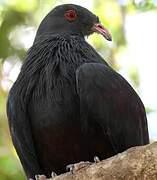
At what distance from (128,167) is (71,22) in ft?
9.99

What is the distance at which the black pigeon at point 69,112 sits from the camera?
19.5 feet

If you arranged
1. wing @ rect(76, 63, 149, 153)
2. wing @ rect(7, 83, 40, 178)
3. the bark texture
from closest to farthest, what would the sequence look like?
the bark texture
wing @ rect(76, 63, 149, 153)
wing @ rect(7, 83, 40, 178)

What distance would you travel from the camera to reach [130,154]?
475 centimetres

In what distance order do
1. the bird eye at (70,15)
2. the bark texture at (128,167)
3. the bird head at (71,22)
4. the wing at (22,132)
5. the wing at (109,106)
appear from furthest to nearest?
the bird eye at (70,15)
the bird head at (71,22)
the wing at (22,132)
the wing at (109,106)
the bark texture at (128,167)

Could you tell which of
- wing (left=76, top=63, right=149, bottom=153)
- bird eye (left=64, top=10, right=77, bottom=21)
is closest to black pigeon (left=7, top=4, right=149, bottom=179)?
wing (left=76, top=63, right=149, bottom=153)

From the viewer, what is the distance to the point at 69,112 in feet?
19.8

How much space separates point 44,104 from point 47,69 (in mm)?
429

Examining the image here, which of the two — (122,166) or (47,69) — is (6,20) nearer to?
(47,69)

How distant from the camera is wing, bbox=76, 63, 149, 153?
5902 mm

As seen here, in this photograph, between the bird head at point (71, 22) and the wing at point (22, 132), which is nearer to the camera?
the wing at point (22, 132)

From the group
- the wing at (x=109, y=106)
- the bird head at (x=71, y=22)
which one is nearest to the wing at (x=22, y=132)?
the wing at (x=109, y=106)

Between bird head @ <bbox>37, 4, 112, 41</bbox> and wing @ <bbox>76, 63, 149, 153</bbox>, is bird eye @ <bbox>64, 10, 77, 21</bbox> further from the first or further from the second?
wing @ <bbox>76, 63, 149, 153</bbox>

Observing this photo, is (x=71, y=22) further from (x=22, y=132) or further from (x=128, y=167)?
(x=128, y=167)

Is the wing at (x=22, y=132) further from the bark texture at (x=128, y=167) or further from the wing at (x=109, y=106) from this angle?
the bark texture at (x=128, y=167)
